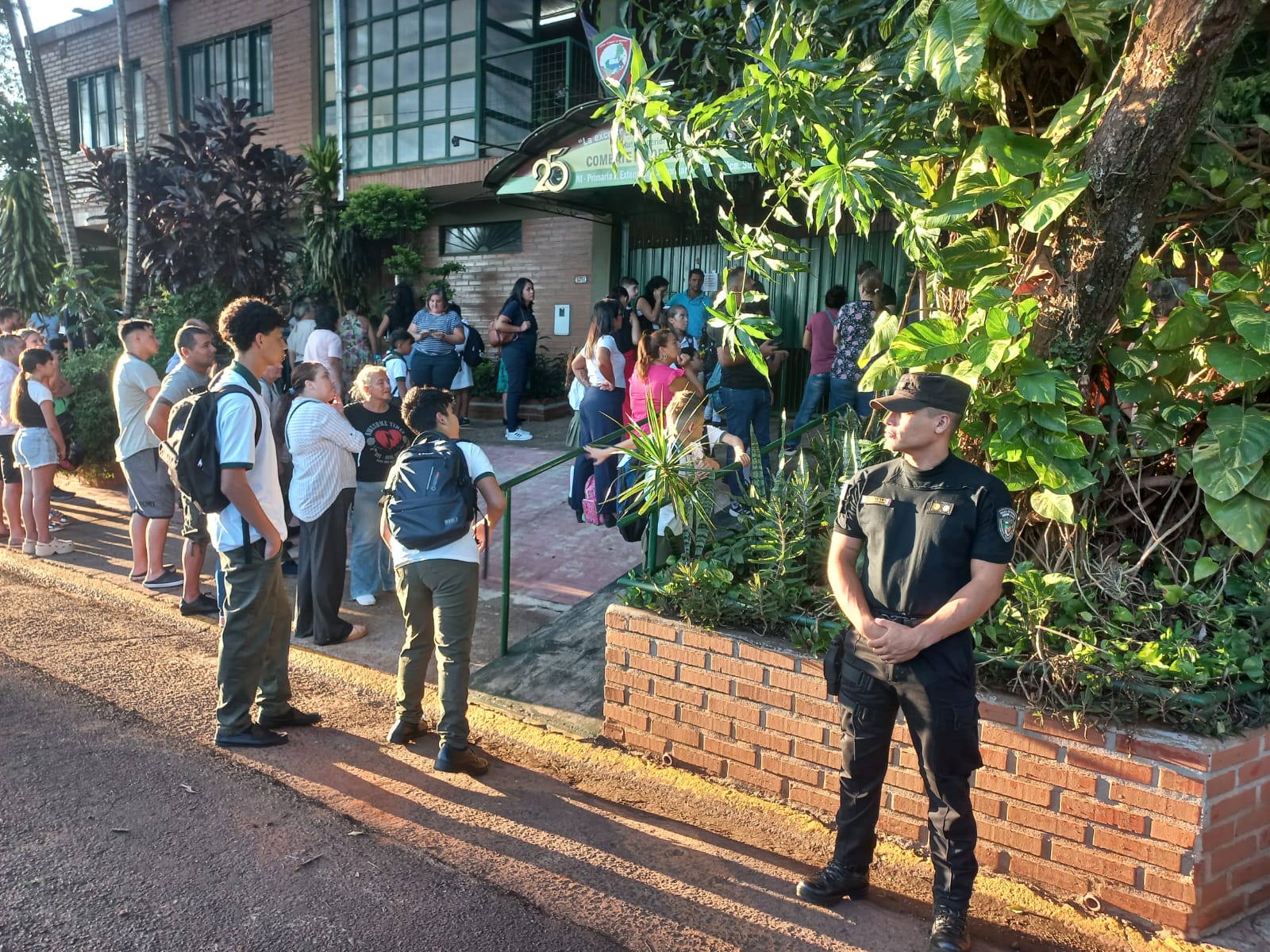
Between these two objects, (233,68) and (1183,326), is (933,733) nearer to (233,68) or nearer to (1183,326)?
(1183,326)

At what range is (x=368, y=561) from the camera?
22.0ft

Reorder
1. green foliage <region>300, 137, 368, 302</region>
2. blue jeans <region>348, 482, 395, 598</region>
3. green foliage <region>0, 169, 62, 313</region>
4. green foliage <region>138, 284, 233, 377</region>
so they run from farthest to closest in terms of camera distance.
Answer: green foliage <region>0, 169, 62, 313</region>, green foliage <region>300, 137, 368, 302</region>, green foliage <region>138, 284, 233, 377</region>, blue jeans <region>348, 482, 395, 598</region>

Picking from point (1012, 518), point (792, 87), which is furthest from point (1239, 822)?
point (792, 87)

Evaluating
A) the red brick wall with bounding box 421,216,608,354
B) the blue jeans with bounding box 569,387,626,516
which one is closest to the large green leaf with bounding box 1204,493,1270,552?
the blue jeans with bounding box 569,387,626,516

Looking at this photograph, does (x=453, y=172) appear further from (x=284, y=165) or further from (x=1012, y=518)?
(x=1012, y=518)

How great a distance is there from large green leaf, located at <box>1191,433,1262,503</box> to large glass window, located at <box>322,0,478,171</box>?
11.7 metres

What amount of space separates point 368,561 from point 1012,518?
16.0 ft

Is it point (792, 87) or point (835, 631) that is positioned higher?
point (792, 87)

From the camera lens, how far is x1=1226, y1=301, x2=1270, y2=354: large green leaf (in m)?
3.37

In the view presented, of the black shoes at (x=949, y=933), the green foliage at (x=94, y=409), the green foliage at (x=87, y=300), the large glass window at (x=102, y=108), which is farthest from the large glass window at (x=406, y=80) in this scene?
the black shoes at (x=949, y=933)

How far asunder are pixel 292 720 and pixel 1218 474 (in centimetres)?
426

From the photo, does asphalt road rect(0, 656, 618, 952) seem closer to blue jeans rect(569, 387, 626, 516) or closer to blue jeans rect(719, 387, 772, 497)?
blue jeans rect(569, 387, 626, 516)

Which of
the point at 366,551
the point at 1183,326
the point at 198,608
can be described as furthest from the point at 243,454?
the point at 1183,326

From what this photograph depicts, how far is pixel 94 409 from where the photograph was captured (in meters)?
9.95
